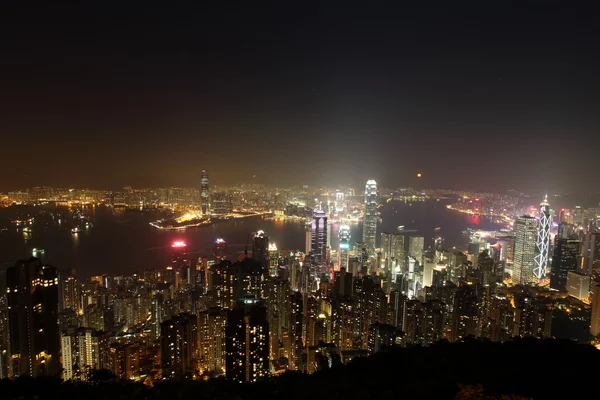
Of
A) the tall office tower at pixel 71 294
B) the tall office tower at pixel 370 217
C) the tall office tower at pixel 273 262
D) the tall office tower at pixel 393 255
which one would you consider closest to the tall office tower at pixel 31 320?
the tall office tower at pixel 71 294

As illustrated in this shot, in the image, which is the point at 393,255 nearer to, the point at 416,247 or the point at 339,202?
the point at 416,247

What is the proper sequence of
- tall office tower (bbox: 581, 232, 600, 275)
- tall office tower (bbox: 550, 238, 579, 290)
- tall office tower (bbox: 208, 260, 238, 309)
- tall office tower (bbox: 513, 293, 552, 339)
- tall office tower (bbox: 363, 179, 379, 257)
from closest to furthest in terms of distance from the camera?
tall office tower (bbox: 513, 293, 552, 339)
tall office tower (bbox: 208, 260, 238, 309)
tall office tower (bbox: 550, 238, 579, 290)
tall office tower (bbox: 581, 232, 600, 275)
tall office tower (bbox: 363, 179, 379, 257)

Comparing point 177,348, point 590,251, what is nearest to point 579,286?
point 590,251

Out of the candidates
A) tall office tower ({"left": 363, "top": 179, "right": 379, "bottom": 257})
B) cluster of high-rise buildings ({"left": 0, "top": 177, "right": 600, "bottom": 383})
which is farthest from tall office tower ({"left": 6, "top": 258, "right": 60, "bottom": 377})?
tall office tower ({"left": 363, "top": 179, "right": 379, "bottom": 257})

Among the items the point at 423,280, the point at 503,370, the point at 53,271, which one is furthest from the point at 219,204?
the point at 503,370

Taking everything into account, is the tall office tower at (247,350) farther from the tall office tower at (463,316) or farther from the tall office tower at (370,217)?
the tall office tower at (370,217)

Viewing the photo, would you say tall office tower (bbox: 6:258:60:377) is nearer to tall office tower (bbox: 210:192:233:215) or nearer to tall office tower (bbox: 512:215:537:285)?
tall office tower (bbox: 512:215:537:285)

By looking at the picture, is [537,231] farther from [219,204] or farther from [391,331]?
[219,204]
